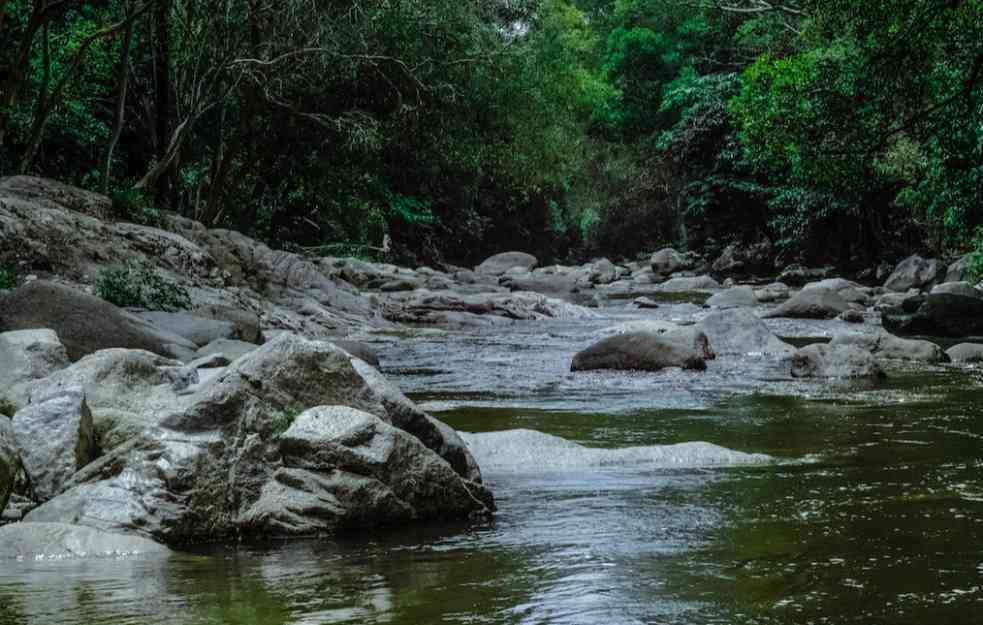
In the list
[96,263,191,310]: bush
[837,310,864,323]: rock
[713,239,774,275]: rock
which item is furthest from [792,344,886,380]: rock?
[713,239,774,275]: rock

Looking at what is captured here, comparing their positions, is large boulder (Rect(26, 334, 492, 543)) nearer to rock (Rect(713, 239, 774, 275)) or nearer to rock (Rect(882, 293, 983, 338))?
rock (Rect(882, 293, 983, 338))

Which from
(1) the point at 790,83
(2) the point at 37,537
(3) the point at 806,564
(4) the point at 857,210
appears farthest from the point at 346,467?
(4) the point at 857,210

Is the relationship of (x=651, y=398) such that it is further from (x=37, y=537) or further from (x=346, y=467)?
(x=37, y=537)

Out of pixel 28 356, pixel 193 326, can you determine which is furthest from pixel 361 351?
pixel 28 356

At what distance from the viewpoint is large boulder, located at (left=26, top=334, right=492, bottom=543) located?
4461 millimetres

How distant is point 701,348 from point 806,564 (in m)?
8.15

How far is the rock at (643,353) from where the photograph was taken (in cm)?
1148

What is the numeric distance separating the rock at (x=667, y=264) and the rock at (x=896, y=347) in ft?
83.4

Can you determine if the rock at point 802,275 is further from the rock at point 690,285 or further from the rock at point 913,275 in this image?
the rock at point 913,275

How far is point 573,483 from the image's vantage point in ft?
18.9

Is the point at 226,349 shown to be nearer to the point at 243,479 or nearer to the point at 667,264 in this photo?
the point at 243,479

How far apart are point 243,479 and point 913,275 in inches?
900

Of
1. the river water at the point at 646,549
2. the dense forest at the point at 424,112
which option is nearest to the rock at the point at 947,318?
the dense forest at the point at 424,112

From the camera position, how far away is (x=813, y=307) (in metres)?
18.5
